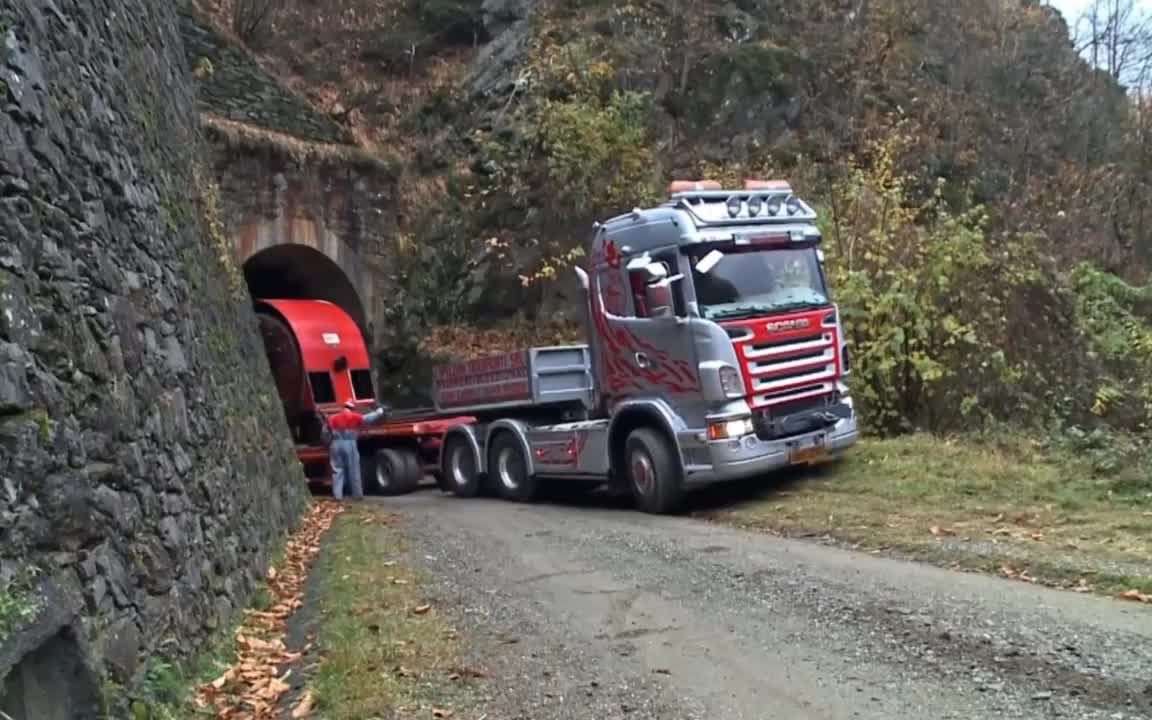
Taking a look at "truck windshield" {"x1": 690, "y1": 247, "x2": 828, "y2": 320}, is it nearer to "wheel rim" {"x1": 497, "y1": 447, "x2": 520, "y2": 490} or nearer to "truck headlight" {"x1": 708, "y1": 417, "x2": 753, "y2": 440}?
"truck headlight" {"x1": 708, "y1": 417, "x2": 753, "y2": 440}

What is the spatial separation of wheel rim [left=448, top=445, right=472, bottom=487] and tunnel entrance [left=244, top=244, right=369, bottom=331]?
9.45 meters

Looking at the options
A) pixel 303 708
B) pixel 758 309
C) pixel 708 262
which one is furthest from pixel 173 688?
pixel 758 309

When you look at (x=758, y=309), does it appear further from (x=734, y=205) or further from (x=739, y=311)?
(x=734, y=205)

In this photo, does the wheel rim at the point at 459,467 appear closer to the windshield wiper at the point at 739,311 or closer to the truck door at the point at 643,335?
the truck door at the point at 643,335

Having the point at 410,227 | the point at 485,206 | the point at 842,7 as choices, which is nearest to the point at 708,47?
the point at 842,7

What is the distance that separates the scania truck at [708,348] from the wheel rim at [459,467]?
3008 mm

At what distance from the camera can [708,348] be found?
12.5 meters

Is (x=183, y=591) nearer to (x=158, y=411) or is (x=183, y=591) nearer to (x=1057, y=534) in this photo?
(x=158, y=411)

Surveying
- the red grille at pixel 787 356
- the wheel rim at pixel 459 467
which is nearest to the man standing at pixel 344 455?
the wheel rim at pixel 459 467

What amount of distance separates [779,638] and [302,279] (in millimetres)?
22189

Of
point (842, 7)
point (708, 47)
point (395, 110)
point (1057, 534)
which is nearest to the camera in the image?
point (1057, 534)

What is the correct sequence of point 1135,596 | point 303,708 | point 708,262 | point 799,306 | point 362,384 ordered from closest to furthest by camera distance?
point 303,708 → point 1135,596 → point 708,262 → point 799,306 → point 362,384

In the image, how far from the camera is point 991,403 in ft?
50.2

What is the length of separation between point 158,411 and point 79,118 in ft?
6.09
